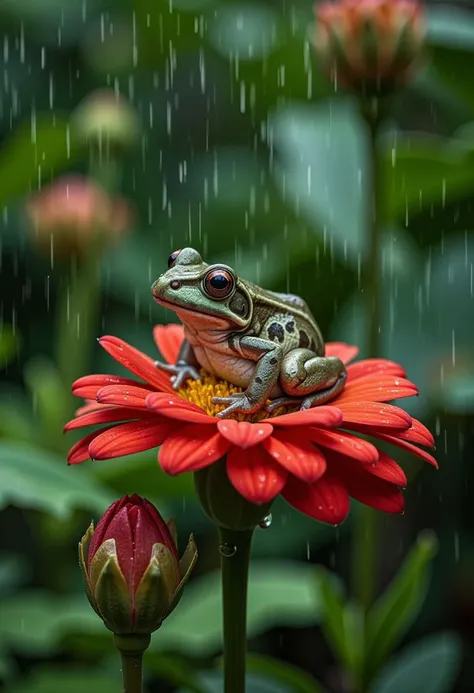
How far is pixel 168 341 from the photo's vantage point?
2.72 feet

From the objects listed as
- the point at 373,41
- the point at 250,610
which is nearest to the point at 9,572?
the point at 250,610

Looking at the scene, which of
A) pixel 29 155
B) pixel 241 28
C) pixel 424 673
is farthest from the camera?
pixel 241 28

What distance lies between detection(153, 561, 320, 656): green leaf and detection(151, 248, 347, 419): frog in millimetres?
476

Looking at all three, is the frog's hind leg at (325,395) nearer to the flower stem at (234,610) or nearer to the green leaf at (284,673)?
the flower stem at (234,610)

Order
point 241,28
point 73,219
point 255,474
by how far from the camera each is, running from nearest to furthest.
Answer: point 255,474
point 73,219
point 241,28

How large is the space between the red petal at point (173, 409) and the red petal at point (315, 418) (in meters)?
0.05

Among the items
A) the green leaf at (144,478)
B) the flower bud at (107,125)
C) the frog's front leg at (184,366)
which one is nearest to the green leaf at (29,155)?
the flower bud at (107,125)

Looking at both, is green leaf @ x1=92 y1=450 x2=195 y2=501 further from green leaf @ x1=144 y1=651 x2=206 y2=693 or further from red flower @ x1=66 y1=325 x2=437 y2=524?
red flower @ x1=66 y1=325 x2=437 y2=524

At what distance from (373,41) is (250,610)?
65 cm

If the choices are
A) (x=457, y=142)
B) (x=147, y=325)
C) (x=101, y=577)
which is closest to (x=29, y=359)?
(x=147, y=325)

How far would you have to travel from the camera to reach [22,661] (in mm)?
1421

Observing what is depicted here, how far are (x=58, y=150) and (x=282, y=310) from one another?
75 cm

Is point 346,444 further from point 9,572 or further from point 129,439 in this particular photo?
point 9,572

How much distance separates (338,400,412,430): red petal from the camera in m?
0.63
